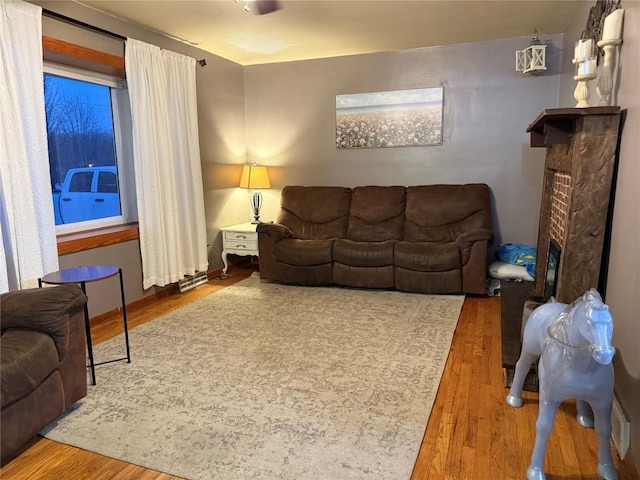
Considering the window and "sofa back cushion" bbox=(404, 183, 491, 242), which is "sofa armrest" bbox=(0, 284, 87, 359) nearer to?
the window

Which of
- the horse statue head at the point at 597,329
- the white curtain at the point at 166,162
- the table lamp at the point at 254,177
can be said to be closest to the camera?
the horse statue head at the point at 597,329

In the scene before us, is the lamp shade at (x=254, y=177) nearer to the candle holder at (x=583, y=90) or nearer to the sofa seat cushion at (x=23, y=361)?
the sofa seat cushion at (x=23, y=361)

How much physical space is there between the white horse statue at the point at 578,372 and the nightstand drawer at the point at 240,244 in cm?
337

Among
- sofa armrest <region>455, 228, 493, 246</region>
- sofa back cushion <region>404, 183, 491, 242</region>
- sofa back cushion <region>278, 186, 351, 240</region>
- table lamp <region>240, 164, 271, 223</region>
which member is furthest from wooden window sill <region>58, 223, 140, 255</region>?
sofa armrest <region>455, 228, 493, 246</region>

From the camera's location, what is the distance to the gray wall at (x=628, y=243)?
1.68m

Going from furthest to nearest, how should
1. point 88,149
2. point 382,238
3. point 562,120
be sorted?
point 382,238, point 88,149, point 562,120

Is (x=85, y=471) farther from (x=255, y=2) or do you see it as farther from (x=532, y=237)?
(x=532, y=237)

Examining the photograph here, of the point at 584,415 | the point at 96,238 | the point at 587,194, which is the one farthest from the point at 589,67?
the point at 96,238

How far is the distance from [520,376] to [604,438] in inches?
19.8

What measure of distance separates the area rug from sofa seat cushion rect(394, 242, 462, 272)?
15.6 inches

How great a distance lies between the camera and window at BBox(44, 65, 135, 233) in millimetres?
3268

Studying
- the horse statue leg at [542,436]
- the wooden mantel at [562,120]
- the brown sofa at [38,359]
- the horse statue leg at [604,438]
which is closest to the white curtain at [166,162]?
the brown sofa at [38,359]

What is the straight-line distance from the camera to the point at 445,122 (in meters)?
4.48

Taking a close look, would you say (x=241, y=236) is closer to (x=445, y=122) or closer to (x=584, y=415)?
(x=445, y=122)
